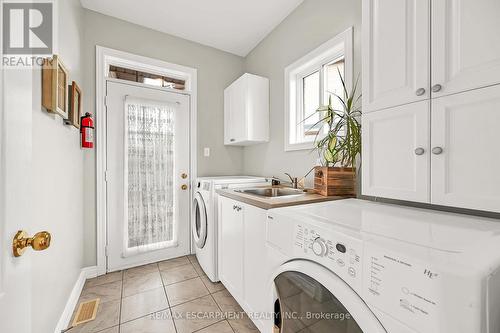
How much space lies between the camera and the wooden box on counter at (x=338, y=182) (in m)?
1.50

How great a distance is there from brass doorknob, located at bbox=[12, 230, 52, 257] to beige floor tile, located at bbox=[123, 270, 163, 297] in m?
1.68

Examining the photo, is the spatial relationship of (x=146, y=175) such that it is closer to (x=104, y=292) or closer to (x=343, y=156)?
(x=104, y=292)

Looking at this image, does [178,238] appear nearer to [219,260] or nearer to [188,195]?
[188,195]

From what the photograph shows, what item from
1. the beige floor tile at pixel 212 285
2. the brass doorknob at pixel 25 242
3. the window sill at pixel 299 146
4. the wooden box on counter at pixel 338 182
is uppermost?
the window sill at pixel 299 146

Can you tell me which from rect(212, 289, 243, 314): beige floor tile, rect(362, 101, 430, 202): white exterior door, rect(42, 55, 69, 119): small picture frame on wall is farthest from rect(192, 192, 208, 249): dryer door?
rect(362, 101, 430, 202): white exterior door

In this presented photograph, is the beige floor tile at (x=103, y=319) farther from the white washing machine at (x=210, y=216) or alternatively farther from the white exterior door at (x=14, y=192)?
the white exterior door at (x=14, y=192)

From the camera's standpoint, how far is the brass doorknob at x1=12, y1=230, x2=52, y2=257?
0.54 metres

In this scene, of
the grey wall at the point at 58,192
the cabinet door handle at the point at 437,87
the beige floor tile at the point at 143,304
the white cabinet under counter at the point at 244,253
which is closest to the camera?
the cabinet door handle at the point at 437,87

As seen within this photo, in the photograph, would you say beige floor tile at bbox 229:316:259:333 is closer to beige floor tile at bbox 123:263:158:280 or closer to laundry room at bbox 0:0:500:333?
laundry room at bbox 0:0:500:333

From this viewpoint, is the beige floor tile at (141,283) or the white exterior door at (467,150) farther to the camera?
the beige floor tile at (141,283)

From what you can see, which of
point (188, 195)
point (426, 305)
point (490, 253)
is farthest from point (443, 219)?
point (188, 195)

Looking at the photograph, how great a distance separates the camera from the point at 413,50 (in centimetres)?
99

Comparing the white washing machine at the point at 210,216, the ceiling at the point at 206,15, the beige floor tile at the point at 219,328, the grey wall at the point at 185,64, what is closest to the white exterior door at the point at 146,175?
the grey wall at the point at 185,64

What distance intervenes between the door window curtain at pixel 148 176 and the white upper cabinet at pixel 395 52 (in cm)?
218
